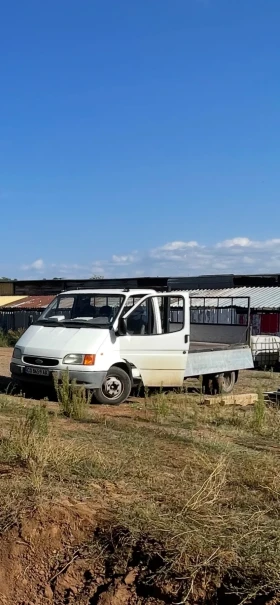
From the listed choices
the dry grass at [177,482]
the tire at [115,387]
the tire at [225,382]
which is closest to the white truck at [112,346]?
the tire at [115,387]

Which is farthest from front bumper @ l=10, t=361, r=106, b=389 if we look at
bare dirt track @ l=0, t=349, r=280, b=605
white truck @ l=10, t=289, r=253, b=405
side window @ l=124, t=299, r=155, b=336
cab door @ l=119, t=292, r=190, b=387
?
bare dirt track @ l=0, t=349, r=280, b=605

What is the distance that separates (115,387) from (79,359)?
2.84 ft

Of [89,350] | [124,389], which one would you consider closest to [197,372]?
[124,389]

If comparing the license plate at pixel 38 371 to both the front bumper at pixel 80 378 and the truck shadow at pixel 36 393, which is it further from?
the truck shadow at pixel 36 393

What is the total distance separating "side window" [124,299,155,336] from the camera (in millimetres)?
12016

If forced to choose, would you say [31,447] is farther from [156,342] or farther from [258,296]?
[258,296]

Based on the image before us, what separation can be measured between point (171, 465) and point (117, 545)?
2125 millimetres

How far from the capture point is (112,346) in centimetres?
1138

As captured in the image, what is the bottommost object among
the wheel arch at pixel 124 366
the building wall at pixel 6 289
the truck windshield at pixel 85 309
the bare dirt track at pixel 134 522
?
the bare dirt track at pixel 134 522

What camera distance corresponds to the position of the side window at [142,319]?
12016mm

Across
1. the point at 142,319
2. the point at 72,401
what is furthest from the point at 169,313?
the point at 72,401

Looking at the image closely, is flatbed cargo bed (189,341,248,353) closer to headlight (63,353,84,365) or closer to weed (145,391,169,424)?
weed (145,391,169,424)

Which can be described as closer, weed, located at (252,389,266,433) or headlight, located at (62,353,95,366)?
weed, located at (252,389,266,433)

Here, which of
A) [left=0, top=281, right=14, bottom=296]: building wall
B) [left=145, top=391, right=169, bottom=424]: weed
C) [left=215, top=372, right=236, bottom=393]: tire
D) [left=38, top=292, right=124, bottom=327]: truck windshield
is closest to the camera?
[left=145, top=391, right=169, bottom=424]: weed
